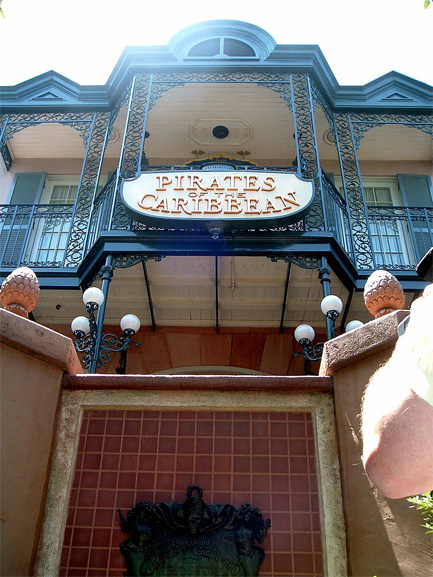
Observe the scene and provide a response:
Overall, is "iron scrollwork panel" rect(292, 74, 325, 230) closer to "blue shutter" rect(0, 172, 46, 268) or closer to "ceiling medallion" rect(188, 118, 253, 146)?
"ceiling medallion" rect(188, 118, 253, 146)

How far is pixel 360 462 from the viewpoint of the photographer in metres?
3.88

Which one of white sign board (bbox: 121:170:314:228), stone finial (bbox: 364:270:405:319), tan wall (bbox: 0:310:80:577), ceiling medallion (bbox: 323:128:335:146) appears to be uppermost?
ceiling medallion (bbox: 323:128:335:146)

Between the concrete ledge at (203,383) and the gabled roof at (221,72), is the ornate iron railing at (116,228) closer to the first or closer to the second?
the gabled roof at (221,72)

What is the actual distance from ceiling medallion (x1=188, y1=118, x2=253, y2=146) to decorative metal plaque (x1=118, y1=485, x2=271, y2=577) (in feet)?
27.2

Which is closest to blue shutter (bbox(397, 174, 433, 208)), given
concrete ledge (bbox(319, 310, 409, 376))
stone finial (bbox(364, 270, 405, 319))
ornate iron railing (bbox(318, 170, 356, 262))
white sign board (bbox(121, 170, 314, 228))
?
ornate iron railing (bbox(318, 170, 356, 262))

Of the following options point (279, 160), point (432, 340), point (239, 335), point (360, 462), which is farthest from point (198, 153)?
point (432, 340)

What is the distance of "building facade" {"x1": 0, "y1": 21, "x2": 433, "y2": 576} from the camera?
322 inches

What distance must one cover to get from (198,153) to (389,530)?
29.2 ft

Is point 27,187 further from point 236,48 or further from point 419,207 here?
point 419,207

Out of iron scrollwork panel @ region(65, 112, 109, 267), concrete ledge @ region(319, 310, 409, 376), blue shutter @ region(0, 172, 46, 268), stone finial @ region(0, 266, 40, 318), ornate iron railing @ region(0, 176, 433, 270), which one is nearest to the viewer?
concrete ledge @ region(319, 310, 409, 376)

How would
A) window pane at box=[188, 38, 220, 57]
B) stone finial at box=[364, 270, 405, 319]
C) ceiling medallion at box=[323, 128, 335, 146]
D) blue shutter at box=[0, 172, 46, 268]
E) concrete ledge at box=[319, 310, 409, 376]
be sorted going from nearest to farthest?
1. concrete ledge at box=[319, 310, 409, 376]
2. stone finial at box=[364, 270, 405, 319]
3. blue shutter at box=[0, 172, 46, 268]
4. window pane at box=[188, 38, 220, 57]
5. ceiling medallion at box=[323, 128, 335, 146]

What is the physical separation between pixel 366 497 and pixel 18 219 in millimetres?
8106

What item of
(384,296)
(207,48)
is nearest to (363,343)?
(384,296)

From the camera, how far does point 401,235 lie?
32.0 feet
